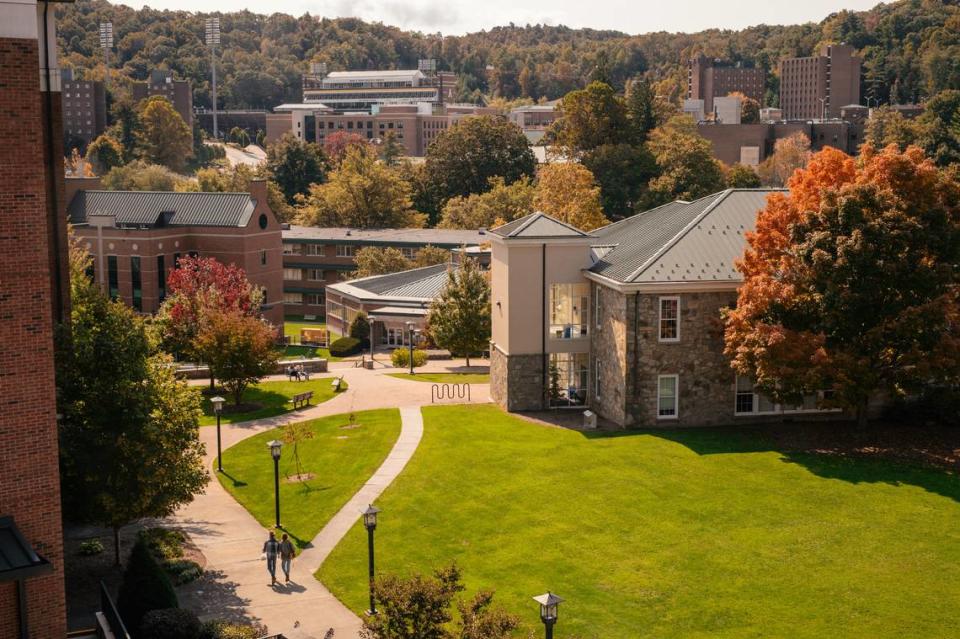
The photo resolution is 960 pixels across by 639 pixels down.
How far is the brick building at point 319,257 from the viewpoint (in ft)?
312

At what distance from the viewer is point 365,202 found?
112 metres

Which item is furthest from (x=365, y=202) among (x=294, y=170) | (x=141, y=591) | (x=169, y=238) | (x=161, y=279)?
(x=141, y=591)

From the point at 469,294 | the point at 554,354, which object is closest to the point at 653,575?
the point at 554,354

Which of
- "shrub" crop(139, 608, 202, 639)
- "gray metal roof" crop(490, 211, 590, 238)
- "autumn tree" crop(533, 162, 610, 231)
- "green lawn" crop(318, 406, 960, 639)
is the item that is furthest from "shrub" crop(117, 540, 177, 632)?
"autumn tree" crop(533, 162, 610, 231)

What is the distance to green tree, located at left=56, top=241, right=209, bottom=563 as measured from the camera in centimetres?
2648

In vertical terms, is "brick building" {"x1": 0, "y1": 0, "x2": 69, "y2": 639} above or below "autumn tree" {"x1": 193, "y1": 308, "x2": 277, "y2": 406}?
above

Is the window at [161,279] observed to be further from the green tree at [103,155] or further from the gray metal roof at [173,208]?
the green tree at [103,155]

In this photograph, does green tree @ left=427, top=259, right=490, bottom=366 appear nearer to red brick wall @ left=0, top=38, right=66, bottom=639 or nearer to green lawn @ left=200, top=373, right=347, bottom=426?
green lawn @ left=200, top=373, right=347, bottom=426

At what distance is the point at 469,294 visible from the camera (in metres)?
55.8

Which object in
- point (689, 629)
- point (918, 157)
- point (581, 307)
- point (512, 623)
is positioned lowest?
point (689, 629)

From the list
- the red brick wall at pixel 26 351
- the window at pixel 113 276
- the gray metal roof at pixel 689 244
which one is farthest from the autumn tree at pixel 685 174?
the red brick wall at pixel 26 351

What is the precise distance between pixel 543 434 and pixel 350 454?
22.8ft

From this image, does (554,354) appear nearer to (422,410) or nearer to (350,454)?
(422,410)

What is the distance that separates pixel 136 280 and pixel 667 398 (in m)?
49.8
